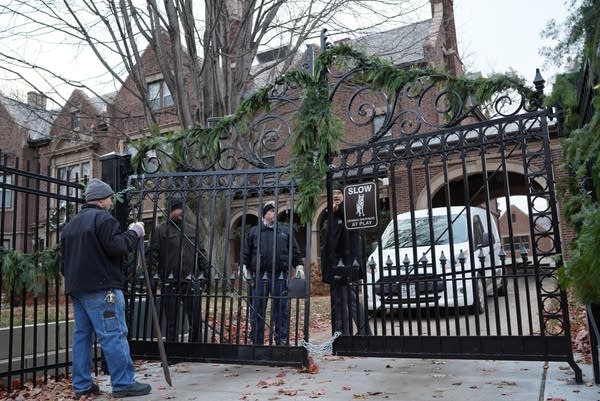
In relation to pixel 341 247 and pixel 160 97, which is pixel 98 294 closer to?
pixel 341 247

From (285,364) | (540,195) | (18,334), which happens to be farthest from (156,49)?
(540,195)

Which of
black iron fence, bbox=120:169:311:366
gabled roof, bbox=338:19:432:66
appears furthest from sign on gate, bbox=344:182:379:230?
gabled roof, bbox=338:19:432:66

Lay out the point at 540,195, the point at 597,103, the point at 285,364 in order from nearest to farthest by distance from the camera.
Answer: the point at 597,103, the point at 540,195, the point at 285,364

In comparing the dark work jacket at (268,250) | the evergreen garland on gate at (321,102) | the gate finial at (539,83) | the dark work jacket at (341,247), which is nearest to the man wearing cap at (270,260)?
the dark work jacket at (268,250)

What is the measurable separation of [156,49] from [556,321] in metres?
8.58

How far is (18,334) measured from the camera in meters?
5.61

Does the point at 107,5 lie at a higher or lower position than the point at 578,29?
higher

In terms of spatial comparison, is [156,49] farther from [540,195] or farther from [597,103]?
[597,103]

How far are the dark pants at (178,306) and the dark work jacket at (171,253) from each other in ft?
0.39

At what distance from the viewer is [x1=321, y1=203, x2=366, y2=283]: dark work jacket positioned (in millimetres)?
5543

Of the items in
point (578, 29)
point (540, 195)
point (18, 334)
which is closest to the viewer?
point (578, 29)

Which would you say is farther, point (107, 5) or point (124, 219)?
point (107, 5)

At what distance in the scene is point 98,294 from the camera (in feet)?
15.2

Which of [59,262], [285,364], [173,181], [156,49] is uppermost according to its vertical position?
[156,49]
